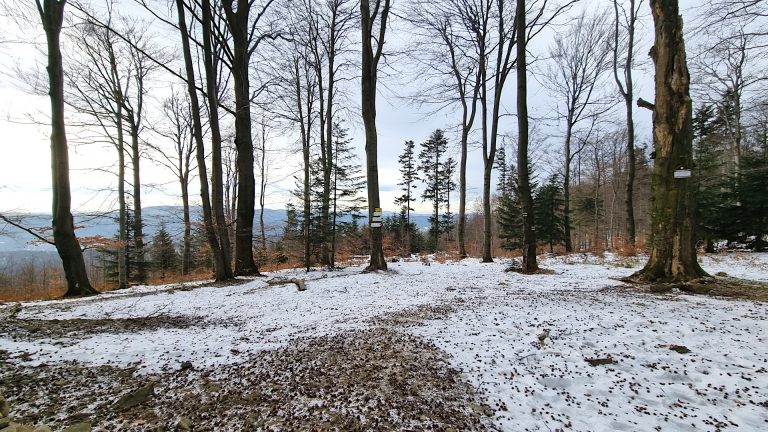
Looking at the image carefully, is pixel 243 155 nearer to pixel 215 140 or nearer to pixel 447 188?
pixel 215 140

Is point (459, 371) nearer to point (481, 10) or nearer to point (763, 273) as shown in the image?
point (763, 273)

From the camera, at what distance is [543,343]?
3.21 m

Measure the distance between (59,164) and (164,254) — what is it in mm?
16519

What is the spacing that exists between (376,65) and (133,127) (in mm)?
12117

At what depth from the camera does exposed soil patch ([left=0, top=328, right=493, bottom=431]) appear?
80.7 inches

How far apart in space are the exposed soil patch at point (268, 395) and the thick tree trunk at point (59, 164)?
5.61 metres

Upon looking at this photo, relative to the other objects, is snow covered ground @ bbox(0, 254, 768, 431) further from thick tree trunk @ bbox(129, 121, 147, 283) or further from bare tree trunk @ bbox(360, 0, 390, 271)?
thick tree trunk @ bbox(129, 121, 147, 283)

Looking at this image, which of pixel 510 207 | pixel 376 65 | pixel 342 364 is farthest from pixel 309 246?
pixel 510 207

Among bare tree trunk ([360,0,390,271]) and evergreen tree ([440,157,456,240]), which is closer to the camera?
bare tree trunk ([360,0,390,271])

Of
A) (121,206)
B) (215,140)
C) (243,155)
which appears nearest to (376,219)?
(243,155)

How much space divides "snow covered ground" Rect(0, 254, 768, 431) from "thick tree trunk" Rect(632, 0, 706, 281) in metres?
1.16

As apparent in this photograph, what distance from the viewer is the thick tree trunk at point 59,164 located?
691 centimetres

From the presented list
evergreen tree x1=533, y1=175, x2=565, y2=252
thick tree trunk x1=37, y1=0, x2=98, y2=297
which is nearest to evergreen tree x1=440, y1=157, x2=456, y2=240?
evergreen tree x1=533, y1=175, x2=565, y2=252

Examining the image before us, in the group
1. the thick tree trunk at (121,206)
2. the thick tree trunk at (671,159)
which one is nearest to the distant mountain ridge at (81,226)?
the thick tree trunk at (121,206)
